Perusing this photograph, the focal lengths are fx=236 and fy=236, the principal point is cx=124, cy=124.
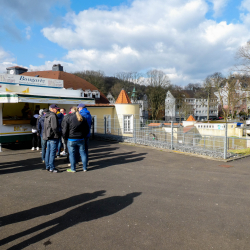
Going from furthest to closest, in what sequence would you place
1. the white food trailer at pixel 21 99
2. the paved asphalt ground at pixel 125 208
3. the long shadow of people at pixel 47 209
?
1. the white food trailer at pixel 21 99
2. the long shadow of people at pixel 47 209
3. the paved asphalt ground at pixel 125 208

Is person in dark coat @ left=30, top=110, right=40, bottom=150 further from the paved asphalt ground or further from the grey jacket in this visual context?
the grey jacket

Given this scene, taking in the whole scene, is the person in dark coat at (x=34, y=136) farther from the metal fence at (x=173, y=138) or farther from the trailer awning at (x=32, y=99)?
the metal fence at (x=173, y=138)

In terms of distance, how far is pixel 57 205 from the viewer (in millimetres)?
4371

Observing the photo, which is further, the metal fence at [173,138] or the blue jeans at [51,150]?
the metal fence at [173,138]

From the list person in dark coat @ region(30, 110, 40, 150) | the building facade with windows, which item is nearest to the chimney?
person in dark coat @ region(30, 110, 40, 150)

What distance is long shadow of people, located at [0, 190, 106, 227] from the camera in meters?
3.80

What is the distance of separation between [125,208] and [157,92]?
53.3 metres

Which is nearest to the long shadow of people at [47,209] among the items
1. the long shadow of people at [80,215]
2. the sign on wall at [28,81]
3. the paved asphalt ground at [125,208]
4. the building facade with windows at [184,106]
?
the paved asphalt ground at [125,208]

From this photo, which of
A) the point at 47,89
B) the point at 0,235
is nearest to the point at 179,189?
the point at 0,235

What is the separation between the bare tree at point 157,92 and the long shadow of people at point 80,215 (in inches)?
2014

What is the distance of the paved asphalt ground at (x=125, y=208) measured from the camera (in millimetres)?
3246

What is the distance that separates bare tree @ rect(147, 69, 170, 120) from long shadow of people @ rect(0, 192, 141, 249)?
168 feet

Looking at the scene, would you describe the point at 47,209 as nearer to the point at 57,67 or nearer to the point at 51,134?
the point at 51,134

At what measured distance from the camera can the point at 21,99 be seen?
10.4m
